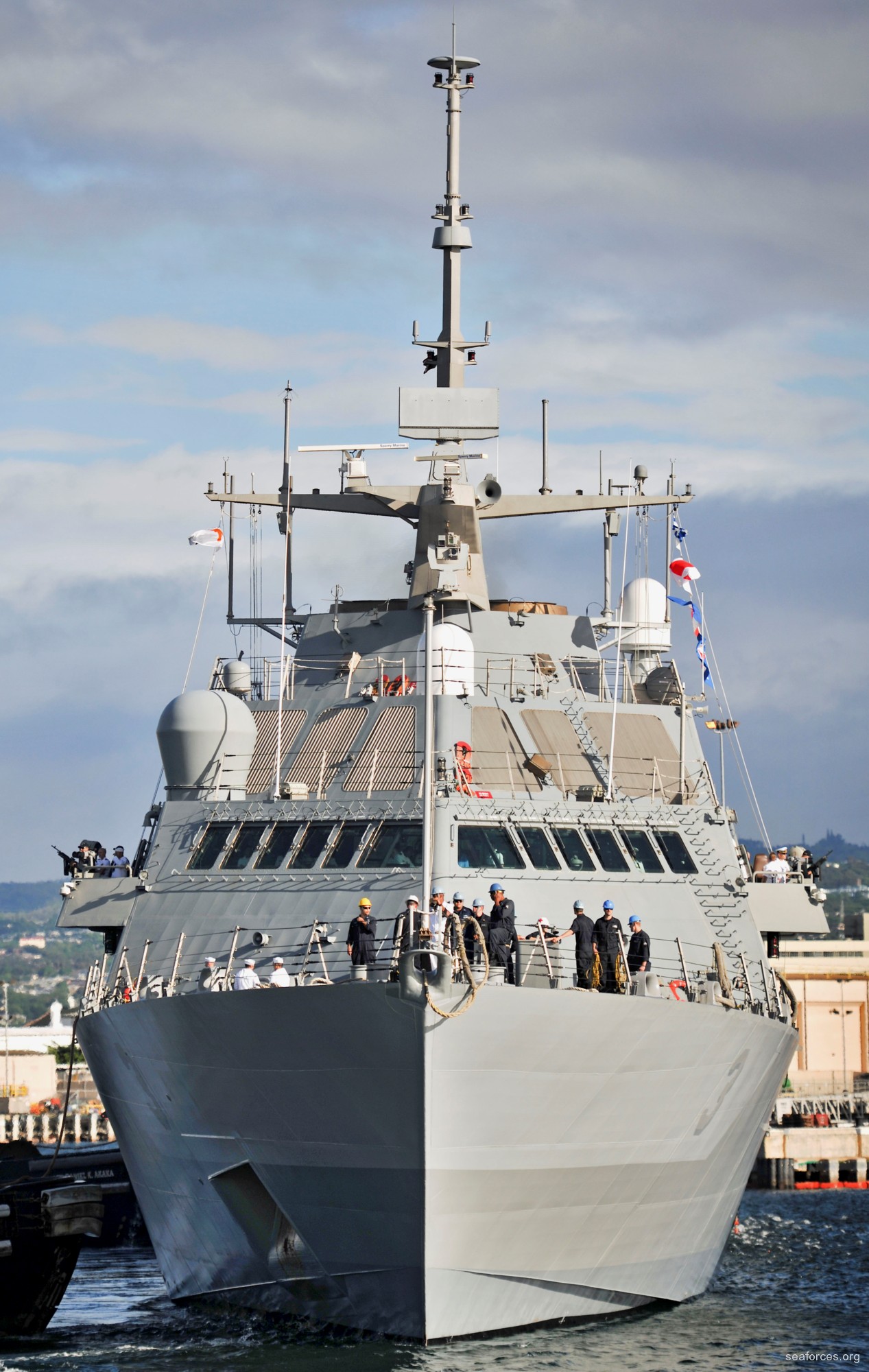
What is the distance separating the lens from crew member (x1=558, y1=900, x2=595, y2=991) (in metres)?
17.2

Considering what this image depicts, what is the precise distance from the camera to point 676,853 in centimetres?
2094

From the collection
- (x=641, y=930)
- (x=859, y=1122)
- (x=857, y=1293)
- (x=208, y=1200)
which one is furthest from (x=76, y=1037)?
(x=859, y=1122)

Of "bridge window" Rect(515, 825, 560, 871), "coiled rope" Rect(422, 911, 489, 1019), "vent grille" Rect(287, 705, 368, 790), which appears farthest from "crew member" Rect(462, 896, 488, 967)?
"vent grille" Rect(287, 705, 368, 790)

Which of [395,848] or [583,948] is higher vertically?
[395,848]

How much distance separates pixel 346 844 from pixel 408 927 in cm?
342

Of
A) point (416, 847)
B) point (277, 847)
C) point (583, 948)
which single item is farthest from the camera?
point (277, 847)

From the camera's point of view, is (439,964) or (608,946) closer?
(439,964)

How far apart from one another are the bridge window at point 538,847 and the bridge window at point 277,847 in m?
2.54

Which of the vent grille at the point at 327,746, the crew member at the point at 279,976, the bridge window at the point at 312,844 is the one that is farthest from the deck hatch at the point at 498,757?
the crew member at the point at 279,976

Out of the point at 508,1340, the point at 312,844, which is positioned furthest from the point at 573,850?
the point at 508,1340

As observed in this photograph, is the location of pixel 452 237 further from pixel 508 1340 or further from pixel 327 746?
pixel 508 1340

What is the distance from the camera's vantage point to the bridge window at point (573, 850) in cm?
1983

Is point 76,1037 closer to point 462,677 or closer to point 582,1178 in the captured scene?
point 462,677

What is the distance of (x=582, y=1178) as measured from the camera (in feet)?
55.8
